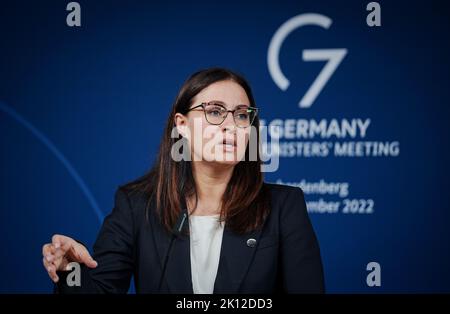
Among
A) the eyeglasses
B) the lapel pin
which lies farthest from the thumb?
the eyeglasses

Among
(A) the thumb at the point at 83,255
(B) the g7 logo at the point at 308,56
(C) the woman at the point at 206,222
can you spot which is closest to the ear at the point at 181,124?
(C) the woman at the point at 206,222

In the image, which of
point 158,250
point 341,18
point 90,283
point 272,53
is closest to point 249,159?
point 158,250

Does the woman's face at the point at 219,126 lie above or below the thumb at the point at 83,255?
above

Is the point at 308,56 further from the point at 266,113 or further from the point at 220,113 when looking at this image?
the point at 220,113

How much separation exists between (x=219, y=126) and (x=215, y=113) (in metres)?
0.05

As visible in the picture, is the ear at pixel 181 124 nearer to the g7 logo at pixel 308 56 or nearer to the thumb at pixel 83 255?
the thumb at pixel 83 255

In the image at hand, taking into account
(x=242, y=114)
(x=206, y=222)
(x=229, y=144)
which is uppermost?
(x=242, y=114)

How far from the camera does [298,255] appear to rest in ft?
5.64

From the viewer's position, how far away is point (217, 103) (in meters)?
1.82

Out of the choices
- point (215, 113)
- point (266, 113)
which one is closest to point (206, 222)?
point (215, 113)

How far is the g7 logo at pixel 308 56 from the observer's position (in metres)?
2.88

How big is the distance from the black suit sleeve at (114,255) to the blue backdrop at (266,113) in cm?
114

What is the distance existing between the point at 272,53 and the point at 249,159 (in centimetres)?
116

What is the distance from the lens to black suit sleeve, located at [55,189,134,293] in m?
1.72
